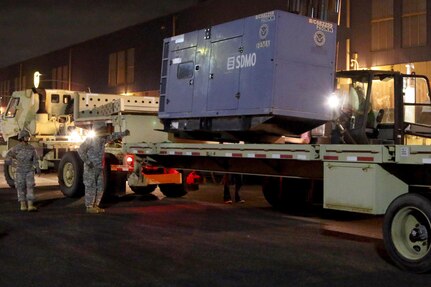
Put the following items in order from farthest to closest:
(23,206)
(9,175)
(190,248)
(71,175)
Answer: (9,175), (71,175), (23,206), (190,248)

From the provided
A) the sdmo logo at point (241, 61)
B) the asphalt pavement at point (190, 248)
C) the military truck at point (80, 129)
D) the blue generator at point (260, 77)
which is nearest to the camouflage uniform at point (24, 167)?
the asphalt pavement at point (190, 248)

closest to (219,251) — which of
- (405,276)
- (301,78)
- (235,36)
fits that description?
(405,276)

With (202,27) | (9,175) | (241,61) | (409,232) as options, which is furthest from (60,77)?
(409,232)

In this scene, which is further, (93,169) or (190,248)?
(93,169)

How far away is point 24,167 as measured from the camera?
1202cm

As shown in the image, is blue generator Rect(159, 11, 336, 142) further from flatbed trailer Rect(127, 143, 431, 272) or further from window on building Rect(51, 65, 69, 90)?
window on building Rect(51, 65, 69, 90)

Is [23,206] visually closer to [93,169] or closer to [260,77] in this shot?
[93,169]

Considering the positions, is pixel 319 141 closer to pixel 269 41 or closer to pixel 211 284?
pixel 269 41

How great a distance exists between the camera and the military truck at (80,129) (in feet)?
44.4

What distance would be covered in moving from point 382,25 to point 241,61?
1294 centimetres

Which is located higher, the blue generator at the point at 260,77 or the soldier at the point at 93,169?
the blue generator at the point at 260,77

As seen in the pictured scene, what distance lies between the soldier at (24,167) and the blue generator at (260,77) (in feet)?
10.7

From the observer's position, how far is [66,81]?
5044cm

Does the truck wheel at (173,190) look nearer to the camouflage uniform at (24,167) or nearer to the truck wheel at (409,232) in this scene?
the camouflage uniform at (24,167)
